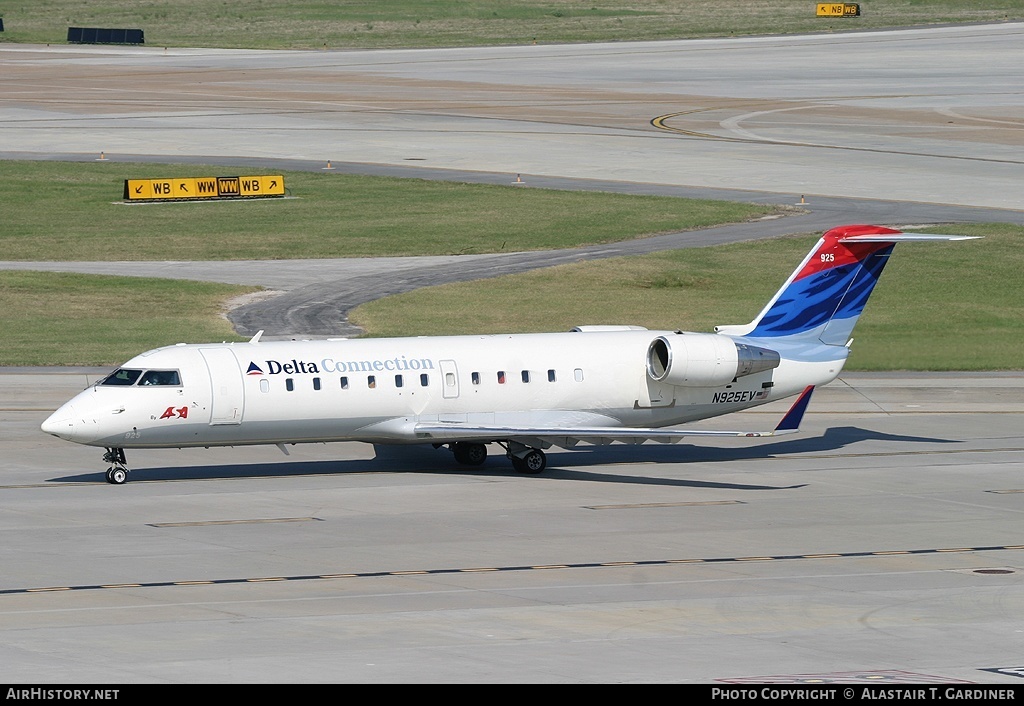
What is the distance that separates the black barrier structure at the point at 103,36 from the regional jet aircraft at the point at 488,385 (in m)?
124

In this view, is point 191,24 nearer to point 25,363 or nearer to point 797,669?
point 25,363

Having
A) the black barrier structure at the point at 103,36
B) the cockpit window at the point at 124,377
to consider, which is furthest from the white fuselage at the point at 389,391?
the black barrier structure at the point at 103,36

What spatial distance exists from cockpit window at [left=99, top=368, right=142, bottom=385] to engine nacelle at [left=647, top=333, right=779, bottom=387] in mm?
11308

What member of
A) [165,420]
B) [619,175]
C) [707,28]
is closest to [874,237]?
[165,420]

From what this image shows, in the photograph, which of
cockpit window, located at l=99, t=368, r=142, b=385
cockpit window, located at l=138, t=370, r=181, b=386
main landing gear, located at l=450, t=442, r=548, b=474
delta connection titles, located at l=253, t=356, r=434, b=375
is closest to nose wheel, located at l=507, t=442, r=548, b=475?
main landing gear, located at l=450, t=442, r=548, b=474

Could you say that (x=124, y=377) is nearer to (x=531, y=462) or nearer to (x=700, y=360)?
(x=531, y=462)

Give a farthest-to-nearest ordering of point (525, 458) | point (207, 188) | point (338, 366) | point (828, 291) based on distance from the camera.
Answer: point (207, 188), point (828, 291), point (525, 458), point (338, 366)

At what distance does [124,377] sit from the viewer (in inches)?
1374

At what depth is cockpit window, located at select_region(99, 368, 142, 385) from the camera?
3483 cm

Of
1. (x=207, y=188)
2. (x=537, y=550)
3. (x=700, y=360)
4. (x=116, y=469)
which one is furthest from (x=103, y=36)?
(x=537, y=550)

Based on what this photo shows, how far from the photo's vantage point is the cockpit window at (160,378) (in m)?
34.7

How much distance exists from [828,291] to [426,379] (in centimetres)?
1037
